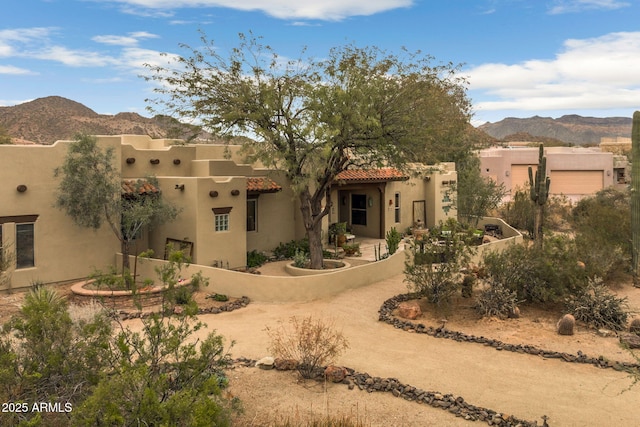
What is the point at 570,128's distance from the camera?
156375 millimetres

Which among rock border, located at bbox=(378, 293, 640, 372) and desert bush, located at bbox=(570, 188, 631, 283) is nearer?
rock border, located at bbox=(378, 293, 640, 372)

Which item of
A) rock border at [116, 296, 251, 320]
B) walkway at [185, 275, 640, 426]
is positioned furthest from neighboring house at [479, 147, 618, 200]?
walkway at [185, 275, 640, 426]

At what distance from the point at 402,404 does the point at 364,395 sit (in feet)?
2.34

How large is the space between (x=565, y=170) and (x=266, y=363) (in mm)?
48069

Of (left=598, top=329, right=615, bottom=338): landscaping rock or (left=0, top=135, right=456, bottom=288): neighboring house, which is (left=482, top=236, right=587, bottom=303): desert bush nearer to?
(left=598, top=329, right=615, bottom=338): landscaping rock

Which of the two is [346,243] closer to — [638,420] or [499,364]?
[499,364]

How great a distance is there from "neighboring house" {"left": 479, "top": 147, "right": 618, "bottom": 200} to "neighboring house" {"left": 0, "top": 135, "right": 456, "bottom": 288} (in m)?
30.0

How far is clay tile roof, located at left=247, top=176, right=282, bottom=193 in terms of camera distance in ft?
70.5

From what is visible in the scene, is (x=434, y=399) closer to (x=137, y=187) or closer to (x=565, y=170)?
(x=137, y=187)

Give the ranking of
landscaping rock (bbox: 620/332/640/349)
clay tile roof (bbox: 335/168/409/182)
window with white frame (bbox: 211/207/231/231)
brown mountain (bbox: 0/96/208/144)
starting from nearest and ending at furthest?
landscaping rock (bbox: 620/332/640/349) < window with white frame (bbox: 211/207/231/231) < clay tile roof (bbox: 335/168/409/182) < brown mountain (bbox: 0/96/208/144)

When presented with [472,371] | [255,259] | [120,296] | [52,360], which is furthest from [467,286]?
[52,360]

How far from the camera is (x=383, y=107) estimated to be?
1858 centimetres

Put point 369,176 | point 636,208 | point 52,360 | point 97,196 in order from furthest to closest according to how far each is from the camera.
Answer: point 369,176
point 636,208
point 97,196
point 52,360

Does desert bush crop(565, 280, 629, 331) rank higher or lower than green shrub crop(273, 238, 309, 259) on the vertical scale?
lower
